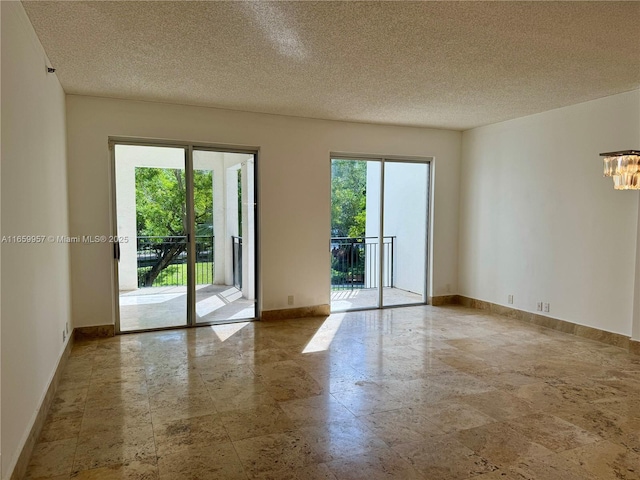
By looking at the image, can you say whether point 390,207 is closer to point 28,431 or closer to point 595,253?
point 595,253

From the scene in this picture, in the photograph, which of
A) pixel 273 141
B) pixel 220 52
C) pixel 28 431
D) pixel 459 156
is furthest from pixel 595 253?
pixel 28 431

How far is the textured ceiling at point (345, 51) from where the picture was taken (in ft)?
8.70

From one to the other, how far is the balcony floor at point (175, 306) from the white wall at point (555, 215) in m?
3.44

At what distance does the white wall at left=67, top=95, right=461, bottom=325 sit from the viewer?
4.64 meters

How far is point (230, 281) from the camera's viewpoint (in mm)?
5469

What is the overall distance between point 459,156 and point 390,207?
52.5 inches

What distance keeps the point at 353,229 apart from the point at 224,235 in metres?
1.86

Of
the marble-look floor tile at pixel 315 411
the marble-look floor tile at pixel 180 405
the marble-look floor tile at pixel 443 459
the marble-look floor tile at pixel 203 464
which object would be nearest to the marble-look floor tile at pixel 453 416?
the marble-look floor tile at pixel 443 459

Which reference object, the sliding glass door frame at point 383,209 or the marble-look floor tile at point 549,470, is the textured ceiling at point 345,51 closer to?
the sliding glass door frame at point 383,209

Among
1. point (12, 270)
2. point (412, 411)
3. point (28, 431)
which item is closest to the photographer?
point (12, 270)

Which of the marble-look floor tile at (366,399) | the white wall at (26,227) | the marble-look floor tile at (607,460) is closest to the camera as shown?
the white wall at (26,227)

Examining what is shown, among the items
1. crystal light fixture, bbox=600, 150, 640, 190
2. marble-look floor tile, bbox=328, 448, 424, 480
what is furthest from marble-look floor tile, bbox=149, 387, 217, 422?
crystal light fixture, bbox=600, 150, 640, 190

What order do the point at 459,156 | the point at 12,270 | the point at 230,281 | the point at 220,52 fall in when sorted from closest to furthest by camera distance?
the point at 12,270, the point at 220,52, the point at 230,281, the point at 459,156

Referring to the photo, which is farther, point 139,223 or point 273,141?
point 273,141
